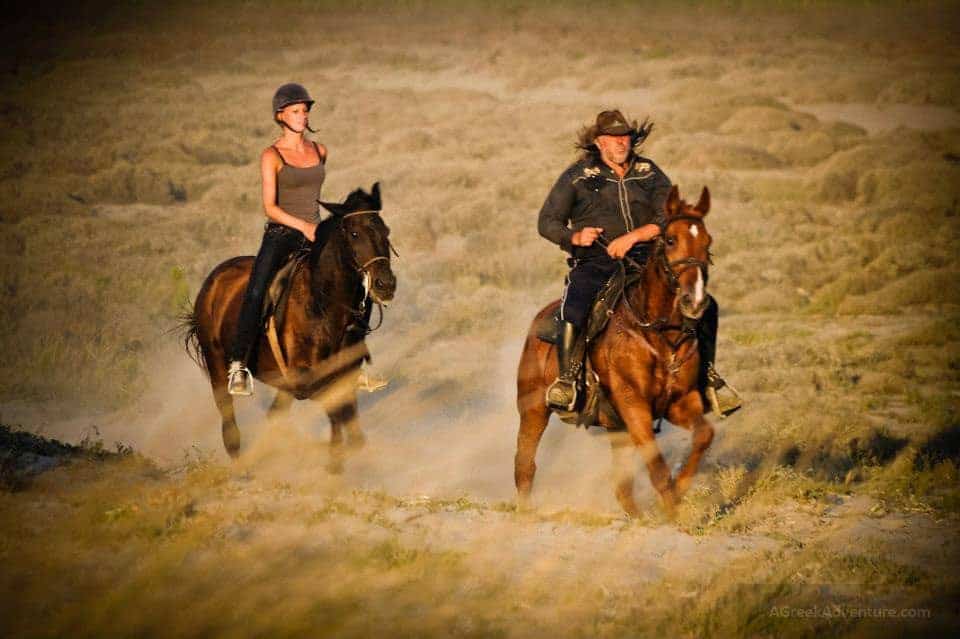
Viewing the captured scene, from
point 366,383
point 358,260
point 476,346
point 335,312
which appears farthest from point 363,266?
point 476,346

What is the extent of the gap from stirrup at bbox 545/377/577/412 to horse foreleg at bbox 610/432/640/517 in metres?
0.85

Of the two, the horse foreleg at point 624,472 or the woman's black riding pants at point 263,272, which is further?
the woman's black riding pants at point 263,272

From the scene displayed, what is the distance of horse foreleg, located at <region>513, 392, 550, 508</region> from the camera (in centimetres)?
985

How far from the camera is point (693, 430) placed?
8852 mm

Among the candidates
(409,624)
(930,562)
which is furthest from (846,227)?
(409,624)

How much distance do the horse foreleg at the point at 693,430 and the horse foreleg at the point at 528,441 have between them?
1.32 metres

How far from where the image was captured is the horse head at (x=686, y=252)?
785 centimetres

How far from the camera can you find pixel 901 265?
24.0 metres

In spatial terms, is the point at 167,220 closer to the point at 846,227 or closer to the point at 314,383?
the point at 846,227

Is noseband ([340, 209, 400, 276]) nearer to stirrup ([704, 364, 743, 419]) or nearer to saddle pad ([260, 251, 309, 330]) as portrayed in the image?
saddle pad ([260, 251, 309, 330])

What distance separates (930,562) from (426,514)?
3807 millimetres

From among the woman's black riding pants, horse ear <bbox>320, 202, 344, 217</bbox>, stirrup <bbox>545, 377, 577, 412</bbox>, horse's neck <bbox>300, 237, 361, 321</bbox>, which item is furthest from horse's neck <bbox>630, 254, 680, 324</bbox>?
the woman's black riding pants

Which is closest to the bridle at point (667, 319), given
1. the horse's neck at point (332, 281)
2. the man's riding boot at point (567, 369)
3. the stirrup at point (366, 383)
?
the man's riding boot at point (567, 369)

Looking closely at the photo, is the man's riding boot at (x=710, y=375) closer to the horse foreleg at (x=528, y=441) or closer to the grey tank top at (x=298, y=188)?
the horse foreleg at (x=528, y=441)
